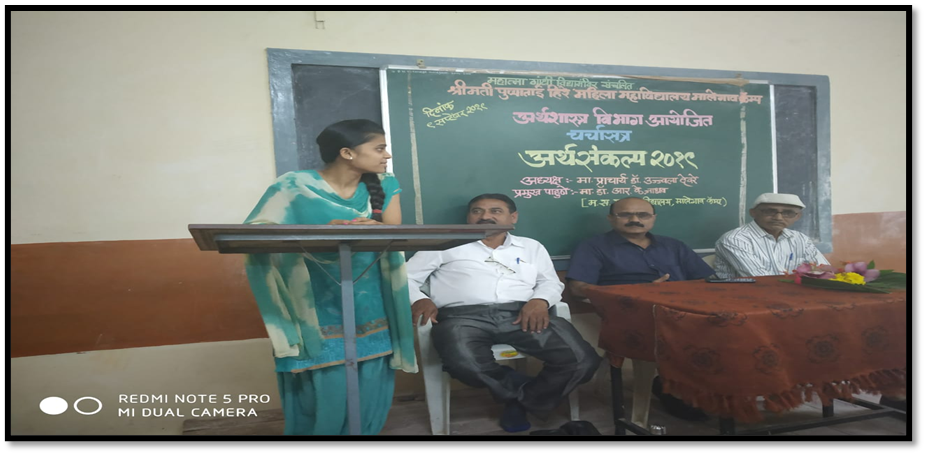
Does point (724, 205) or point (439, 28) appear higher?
point (439, 28)

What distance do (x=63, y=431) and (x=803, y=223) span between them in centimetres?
442

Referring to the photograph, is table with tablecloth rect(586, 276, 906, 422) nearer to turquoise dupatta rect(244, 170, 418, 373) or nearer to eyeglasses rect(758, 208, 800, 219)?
turquoise dupatta rect(244, 170, 418, 373)

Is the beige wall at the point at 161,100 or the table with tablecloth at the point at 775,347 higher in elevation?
the beige wall at the point at 161,100

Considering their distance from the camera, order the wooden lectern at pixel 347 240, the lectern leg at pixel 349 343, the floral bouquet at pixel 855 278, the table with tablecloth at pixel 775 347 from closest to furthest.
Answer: the wooden lectern at pixel 347 240 → the lectern leg at pixel 349 343 → the table with tablecloth at pixel 775 347 → the floral bouquet at pixel 855 278

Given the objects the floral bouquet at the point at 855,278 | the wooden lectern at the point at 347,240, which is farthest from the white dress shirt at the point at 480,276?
the floral bouquet at the point at 855,278

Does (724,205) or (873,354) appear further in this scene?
(724,205)

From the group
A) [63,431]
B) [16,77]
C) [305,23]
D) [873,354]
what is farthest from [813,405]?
[16,77]

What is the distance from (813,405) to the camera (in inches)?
119

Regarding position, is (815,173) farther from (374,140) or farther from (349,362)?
(349,362)

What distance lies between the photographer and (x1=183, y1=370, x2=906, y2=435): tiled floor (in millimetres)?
2678

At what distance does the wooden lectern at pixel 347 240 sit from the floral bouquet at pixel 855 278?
1.47 metres

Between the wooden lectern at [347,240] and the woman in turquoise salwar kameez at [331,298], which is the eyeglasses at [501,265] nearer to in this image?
the woman in turquoise salwar kameez at [331,298]

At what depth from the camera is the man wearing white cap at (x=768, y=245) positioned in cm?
336

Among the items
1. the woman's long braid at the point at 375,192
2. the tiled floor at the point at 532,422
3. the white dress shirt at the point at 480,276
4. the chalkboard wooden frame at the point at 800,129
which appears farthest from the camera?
the chalkboard wooden frame at the point at 800,129
